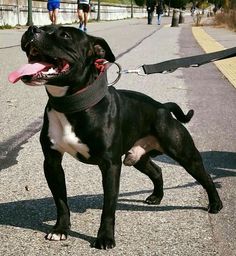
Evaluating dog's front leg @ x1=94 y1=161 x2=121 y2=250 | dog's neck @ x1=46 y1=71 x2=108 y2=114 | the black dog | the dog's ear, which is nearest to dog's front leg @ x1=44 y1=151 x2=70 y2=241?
the black dog

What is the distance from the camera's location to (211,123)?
6.54m

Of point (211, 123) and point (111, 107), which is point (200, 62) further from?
point (211, 123)

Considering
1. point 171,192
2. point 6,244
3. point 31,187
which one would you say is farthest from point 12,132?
point 6,244

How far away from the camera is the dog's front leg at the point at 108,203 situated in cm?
312

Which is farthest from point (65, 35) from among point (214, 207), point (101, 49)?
point (214, 207)

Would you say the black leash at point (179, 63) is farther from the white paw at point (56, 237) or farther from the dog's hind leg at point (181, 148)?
the white paw at point (56, 237)

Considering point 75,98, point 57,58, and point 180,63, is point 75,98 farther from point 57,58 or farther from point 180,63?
point 180,63

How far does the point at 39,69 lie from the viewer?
287 centimetres

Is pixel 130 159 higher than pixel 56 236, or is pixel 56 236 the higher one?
pixel 130 159

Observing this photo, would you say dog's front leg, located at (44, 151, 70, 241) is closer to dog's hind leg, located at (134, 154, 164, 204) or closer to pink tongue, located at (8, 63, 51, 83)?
pink tongue, located at (8, 63, 51, 83)

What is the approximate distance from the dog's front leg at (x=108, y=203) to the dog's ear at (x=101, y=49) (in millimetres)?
612

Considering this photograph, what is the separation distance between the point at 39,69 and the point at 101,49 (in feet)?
1.59

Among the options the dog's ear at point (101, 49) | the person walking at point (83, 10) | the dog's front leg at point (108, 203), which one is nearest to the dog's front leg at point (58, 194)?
the dog's front leg at point (108, 203)

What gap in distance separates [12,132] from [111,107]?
3000mm
